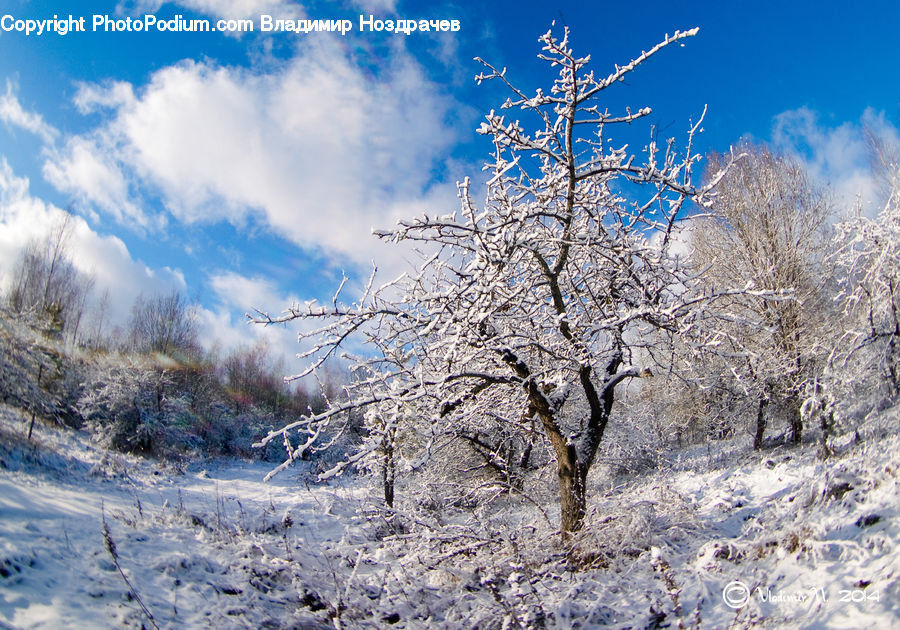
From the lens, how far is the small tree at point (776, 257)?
10.6m

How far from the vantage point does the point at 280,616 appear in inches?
154

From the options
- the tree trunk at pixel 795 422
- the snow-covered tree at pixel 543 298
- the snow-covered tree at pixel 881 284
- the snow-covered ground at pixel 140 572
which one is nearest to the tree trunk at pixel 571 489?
the snow-covered tree at pixel 543 298

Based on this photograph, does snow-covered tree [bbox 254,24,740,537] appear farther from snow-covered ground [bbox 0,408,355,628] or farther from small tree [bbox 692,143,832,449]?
small tree [bbox 692,143,832,449]

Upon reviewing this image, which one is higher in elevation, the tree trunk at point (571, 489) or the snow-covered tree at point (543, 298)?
the snow-covered tree at point (543, 298)

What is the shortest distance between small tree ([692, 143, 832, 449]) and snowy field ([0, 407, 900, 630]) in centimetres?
459

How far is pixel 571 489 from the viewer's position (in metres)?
4.83

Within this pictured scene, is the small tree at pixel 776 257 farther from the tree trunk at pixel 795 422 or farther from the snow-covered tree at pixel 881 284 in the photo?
the snow-covered tree at pixel 881 284

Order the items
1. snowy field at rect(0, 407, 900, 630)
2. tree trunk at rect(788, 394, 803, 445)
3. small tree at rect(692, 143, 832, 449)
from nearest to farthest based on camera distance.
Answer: snowy field at rect(0, 407, 900, 630)
small tree at rect(692, 143, 832, 449)
tree trunk at rect(788, 394, 803, 445)

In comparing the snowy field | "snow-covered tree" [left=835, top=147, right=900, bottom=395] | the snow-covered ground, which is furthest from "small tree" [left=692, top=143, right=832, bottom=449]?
the snow-covered ground

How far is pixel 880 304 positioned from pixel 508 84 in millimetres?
7248

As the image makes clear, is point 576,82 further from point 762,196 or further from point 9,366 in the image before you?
point 9,366

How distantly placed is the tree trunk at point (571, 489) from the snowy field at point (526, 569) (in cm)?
20

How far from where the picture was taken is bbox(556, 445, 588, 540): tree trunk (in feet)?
15.6

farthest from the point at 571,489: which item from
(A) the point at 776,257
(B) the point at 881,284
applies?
(A) the point at 776,257
